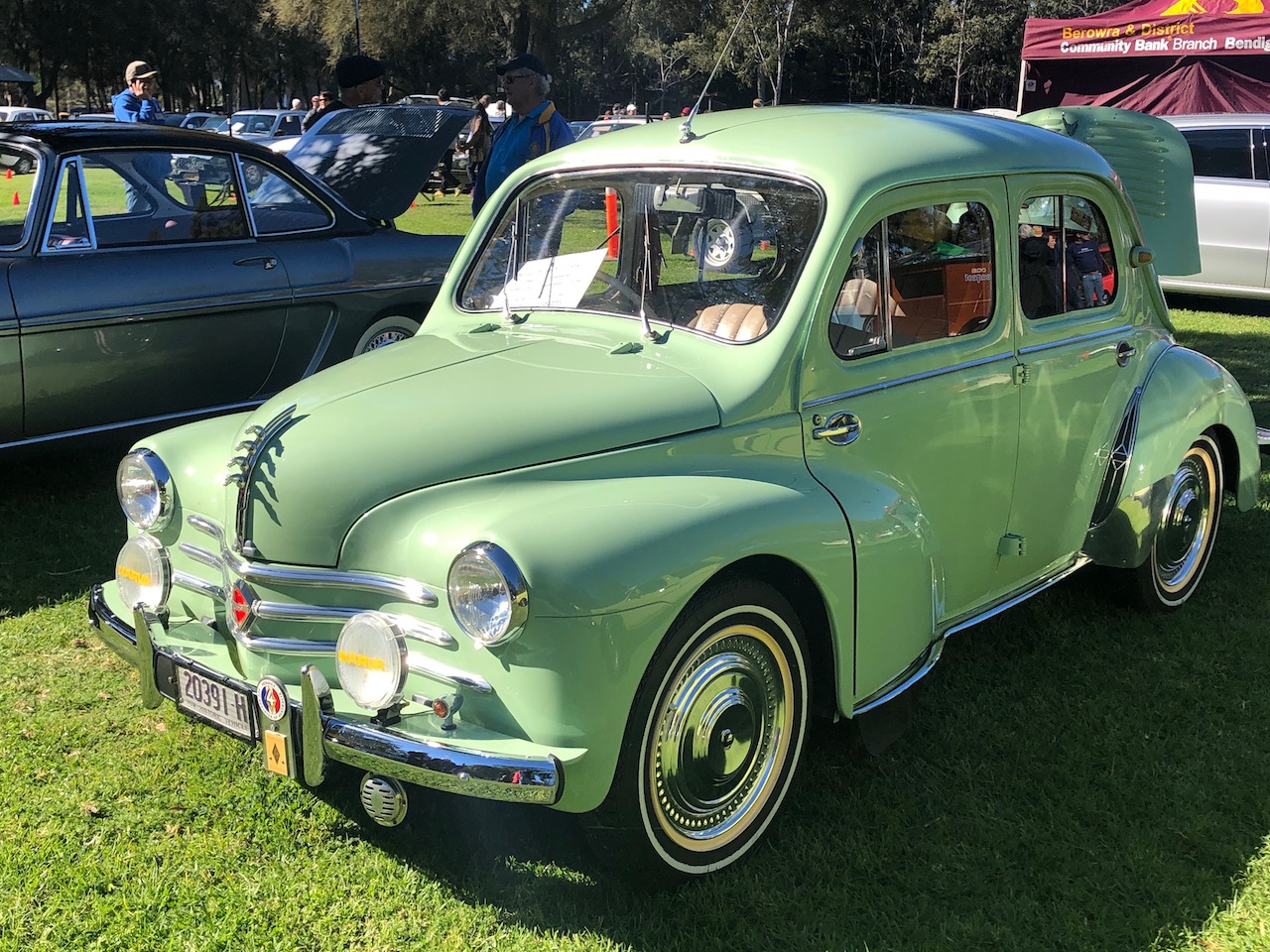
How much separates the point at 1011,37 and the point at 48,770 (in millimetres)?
49900

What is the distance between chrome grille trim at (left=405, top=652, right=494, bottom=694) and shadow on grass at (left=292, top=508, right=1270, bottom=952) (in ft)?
2.20

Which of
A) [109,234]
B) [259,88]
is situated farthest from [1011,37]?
[109,234]

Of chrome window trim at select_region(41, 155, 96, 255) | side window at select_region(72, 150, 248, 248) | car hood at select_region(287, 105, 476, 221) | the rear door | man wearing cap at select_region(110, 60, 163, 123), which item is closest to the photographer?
the rear door

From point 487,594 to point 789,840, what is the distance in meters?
1.20

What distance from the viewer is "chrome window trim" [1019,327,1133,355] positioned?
3.78 metres

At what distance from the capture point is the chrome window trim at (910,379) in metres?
3.22

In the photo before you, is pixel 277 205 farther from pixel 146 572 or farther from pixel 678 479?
pixel 678 479

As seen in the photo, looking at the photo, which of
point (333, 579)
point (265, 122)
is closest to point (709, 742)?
point (333, 579)

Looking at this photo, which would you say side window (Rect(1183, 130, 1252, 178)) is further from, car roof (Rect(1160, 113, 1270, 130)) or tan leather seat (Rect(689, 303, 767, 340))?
tan leather seat (Rect(689, 303, 767, 340))

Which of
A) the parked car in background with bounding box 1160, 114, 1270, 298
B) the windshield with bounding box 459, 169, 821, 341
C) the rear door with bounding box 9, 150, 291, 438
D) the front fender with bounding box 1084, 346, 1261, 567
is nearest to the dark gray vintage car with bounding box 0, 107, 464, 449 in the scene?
the rear door with bounding box 9, 150, 291, 438

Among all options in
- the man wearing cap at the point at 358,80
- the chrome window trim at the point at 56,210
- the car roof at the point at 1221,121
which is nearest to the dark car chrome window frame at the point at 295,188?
the chrome window trim at the point at 56,210

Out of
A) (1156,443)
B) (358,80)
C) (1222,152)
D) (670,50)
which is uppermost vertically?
(670,50)

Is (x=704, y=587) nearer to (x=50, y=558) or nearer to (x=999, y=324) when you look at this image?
(x=999, y=324)

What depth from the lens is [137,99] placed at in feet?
29.3
